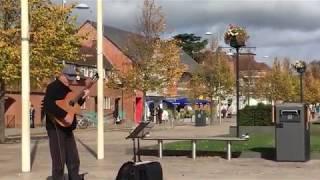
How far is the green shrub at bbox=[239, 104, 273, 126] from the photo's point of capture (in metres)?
29.4

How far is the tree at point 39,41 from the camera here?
77.0 ft

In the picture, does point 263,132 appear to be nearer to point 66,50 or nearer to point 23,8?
point 66,50

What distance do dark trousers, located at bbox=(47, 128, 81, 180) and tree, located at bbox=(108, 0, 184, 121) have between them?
29.8 metres

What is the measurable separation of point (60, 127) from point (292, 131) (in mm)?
6888

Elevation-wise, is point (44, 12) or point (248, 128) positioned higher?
point (44, 12)

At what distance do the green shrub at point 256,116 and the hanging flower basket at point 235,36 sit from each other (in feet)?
20.5

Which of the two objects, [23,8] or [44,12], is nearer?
[23,8]

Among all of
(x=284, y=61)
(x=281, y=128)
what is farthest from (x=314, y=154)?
(x=284, y=61)

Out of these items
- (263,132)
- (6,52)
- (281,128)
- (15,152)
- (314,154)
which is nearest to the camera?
(281,128)

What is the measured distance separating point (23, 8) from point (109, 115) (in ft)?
176

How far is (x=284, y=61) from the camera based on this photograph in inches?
3656

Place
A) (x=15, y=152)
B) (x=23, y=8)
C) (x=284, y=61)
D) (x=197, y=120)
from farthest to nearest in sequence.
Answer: (x=284, y=61), (x=197, y=120), (x=15, y=152), (x=23, y=8)

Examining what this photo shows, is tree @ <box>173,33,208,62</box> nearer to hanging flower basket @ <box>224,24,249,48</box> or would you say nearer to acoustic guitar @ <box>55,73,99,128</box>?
hanging flower basket @ <box>224,24,249,48</box>

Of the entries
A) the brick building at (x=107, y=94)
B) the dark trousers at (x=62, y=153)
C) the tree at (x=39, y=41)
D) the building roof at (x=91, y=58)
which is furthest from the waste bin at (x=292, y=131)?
the building roof at (x=91, y=58)
